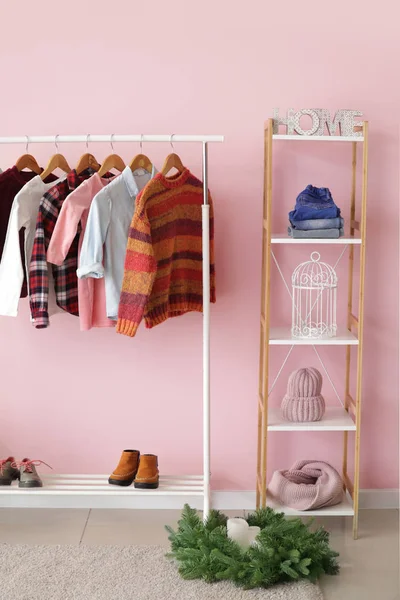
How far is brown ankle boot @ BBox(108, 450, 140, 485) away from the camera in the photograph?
9.89ft

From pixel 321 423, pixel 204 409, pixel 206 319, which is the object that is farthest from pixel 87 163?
pixel 321 423

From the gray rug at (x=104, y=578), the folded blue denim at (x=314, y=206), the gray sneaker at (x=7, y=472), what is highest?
the folded blue denim at (x=314, y=206)

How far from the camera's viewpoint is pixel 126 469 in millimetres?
3039

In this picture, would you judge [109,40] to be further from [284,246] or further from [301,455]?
[301,455]

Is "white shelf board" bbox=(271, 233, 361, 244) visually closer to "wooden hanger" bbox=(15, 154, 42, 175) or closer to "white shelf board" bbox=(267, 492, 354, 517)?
"wooden hanger" bbox=(15, 154, 42, 175)

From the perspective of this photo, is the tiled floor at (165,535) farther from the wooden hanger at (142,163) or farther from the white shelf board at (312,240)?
the wooden hanger at (142,163)

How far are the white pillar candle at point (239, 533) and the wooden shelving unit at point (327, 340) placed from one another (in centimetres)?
27

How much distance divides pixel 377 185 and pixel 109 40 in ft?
4.23

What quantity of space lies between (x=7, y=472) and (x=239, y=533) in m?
0.98

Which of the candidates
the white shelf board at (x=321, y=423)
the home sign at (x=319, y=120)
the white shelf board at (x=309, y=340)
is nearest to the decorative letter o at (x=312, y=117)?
the home sign at (x=319, y=120)

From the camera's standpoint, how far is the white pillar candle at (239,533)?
2.77m

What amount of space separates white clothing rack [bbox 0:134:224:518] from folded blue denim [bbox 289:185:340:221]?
367 mm

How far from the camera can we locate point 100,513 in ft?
10.7

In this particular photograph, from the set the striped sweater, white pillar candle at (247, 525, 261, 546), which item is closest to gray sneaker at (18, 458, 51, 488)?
the striped sweater
